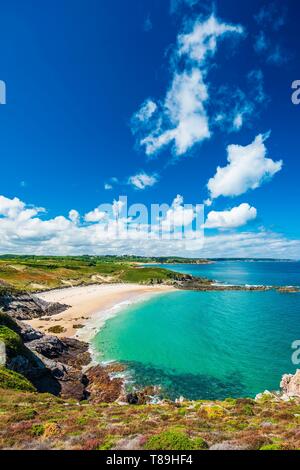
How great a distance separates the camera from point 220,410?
17891 millimetres

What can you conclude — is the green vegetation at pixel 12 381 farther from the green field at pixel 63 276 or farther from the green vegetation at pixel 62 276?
the green vegetation at pixel 62 276

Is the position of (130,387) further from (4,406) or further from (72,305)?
(72,305)

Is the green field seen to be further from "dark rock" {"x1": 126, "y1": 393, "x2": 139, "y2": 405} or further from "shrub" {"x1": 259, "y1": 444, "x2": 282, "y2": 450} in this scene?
"shrub" {"x1": 259, "y1": 444, "x2": 282, "y2": 450}

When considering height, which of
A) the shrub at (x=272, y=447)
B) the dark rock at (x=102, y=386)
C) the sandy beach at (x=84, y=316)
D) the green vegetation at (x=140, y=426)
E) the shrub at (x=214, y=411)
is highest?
the shrub at (x=272, y=447)

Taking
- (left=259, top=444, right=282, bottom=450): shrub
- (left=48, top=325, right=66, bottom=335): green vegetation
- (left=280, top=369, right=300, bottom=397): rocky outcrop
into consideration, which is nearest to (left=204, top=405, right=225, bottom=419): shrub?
(left=259, top=444, right=282, bottom=450): shrub

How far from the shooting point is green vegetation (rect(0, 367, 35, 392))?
20547mm

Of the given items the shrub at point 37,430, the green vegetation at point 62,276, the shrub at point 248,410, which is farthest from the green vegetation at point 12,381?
the green vegetation at point 62,276

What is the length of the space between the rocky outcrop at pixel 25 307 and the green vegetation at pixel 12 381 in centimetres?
3848

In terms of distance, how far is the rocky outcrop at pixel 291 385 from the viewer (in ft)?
81.2

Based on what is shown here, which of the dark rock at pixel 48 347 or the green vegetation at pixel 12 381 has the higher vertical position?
the green vegetation at pixel 12 381

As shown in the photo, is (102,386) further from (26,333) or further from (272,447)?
(272,447)

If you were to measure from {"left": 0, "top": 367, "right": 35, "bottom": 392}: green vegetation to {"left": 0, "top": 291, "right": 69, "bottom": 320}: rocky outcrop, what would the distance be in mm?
38481
